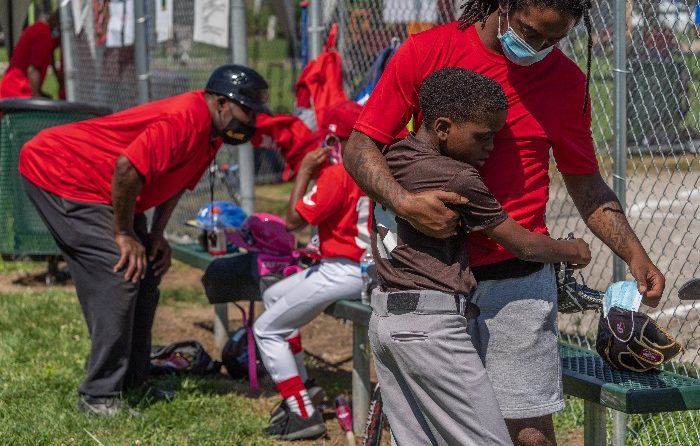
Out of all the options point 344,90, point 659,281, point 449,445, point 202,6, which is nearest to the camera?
point 449,445

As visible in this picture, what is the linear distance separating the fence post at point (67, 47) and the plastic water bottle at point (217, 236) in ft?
15.3

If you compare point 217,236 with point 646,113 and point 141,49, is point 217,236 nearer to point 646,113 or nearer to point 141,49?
point 141,49

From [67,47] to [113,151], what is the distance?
578 cm

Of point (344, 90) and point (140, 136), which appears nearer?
point (140, 136)

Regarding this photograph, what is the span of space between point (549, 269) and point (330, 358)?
11.1ft

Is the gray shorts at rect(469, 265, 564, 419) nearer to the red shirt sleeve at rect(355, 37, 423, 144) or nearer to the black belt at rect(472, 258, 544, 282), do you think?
the black belt at rect(472, 258, 544, 282)

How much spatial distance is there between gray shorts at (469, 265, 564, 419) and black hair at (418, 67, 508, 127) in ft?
1.73

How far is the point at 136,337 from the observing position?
566 centimetres

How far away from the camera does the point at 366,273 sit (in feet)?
16.1

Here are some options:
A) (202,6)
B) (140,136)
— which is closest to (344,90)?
(202,6)

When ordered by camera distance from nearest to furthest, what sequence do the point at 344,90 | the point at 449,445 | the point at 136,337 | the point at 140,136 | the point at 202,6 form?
1. the point at 449,445
2. the point at 140,136
3. the point at 136,337
4. the point at 344,90
5. the point at 202,6

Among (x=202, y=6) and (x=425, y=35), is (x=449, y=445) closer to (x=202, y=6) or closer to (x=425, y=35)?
(x=425, y=35)

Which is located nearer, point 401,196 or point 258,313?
point 401,196

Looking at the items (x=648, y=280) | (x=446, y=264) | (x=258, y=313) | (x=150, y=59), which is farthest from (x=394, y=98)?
(x=150, y=59)
